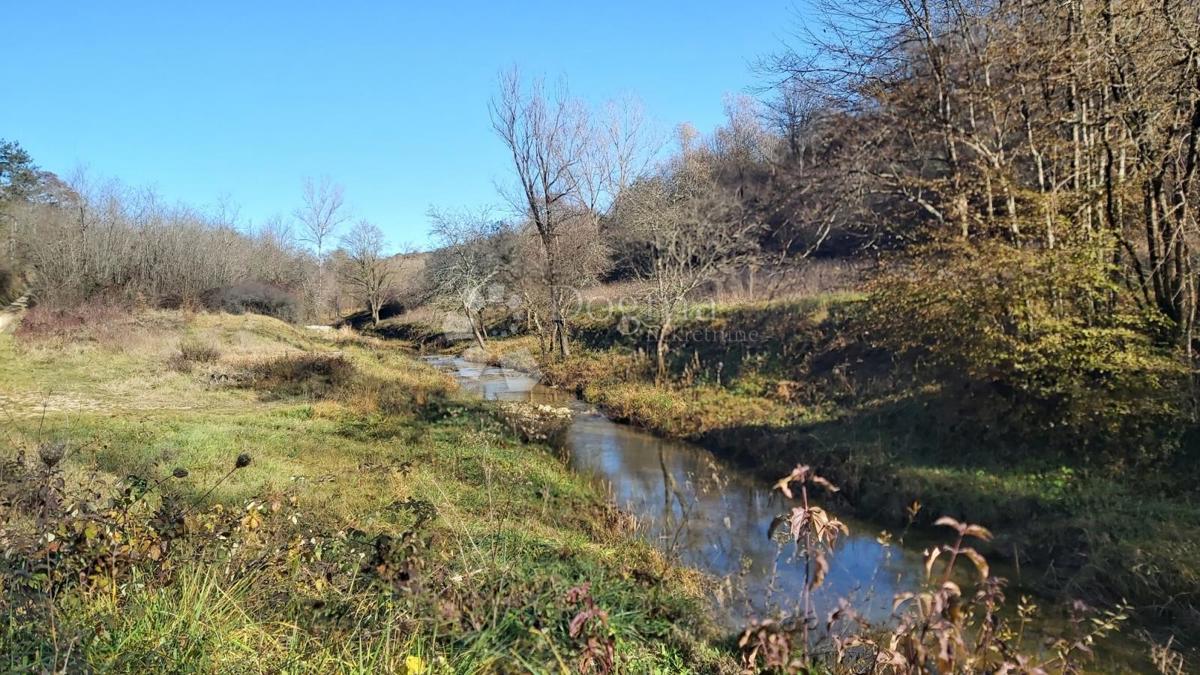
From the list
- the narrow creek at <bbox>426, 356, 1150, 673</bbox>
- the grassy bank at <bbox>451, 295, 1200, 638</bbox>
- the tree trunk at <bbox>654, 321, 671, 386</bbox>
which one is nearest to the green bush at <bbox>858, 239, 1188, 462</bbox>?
the grassy bank at <bbox>451, 295, 1200, 638</bbox>

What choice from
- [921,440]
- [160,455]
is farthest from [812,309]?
[160,455]

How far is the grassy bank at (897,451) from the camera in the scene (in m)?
6.91

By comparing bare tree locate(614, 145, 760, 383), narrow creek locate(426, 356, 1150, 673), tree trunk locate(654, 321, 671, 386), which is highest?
bare tree locate(614, 145, 760, 383)

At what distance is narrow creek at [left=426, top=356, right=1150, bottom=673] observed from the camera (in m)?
6.05

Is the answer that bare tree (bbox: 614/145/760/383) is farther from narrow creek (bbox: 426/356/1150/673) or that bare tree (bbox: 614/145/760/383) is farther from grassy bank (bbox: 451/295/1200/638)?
narrow creek (bbox: 426/356/1150/673)

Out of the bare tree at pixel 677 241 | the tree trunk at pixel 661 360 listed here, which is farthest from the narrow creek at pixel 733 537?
the bare tree at pixel 677 241

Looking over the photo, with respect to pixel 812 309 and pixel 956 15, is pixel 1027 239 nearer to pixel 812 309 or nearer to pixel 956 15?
pixel 956 15

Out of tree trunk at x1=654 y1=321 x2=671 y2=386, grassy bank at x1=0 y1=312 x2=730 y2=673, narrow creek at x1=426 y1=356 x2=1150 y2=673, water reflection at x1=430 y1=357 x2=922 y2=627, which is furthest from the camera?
tree trunk at x1=654 y1=321 x2=671 y2=386

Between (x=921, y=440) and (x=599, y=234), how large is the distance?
20.8 meters

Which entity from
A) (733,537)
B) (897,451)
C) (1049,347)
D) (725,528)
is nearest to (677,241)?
(897,451)

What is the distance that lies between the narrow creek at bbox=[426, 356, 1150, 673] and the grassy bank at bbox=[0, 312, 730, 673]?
580mm

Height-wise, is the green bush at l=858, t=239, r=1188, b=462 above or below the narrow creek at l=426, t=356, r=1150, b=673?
above

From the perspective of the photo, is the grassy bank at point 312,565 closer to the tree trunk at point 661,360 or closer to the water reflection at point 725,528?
the water reflection at point 725,528

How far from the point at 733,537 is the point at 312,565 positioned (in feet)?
18.9
